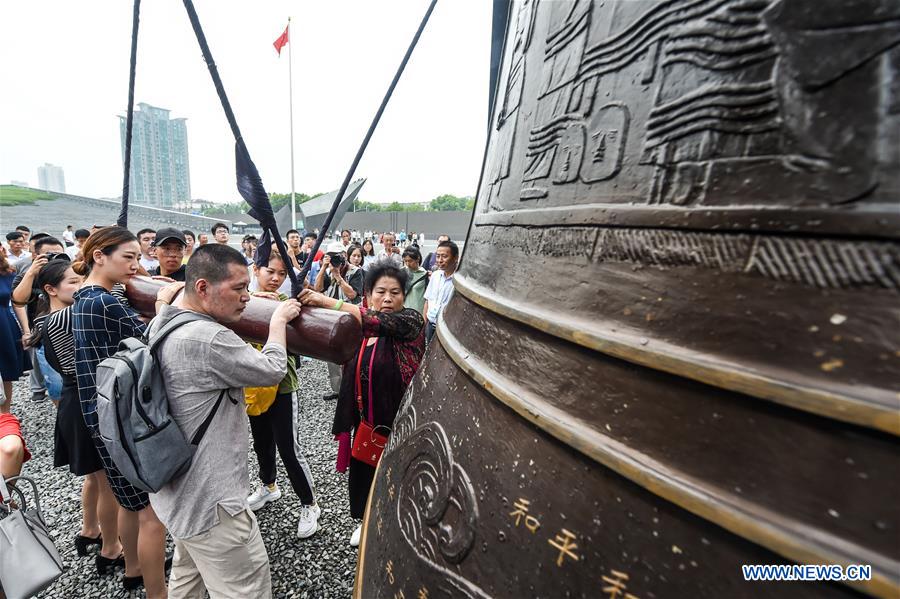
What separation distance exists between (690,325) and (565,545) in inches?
13.3

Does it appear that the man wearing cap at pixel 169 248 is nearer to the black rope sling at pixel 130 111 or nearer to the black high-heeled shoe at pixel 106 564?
the black rope sling at pixel 130 111

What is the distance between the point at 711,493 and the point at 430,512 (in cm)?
48

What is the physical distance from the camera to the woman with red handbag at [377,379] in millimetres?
2273

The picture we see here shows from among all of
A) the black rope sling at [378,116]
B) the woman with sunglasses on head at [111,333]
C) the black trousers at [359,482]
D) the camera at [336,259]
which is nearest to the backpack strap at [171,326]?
the black rope sling at [378,116]

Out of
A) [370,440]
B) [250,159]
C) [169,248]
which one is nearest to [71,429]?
[169,248]

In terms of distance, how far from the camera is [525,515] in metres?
0.62

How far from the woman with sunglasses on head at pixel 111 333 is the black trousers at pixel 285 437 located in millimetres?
717

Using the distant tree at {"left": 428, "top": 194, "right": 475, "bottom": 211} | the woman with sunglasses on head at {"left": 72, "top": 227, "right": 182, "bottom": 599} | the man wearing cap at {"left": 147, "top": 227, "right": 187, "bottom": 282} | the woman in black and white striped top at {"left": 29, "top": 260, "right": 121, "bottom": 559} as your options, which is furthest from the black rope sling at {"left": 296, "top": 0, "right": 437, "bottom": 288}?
the distant tree at {"left": 428, "top": 194, "right": 475, "bottom": 211}

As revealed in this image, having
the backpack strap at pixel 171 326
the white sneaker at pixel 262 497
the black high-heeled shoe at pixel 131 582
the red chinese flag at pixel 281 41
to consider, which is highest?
the red chinese flag at pixel 281 41

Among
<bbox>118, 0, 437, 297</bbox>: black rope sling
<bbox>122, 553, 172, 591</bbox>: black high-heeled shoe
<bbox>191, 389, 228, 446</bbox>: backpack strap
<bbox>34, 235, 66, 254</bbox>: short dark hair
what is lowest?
<bbox>122, 553, 172, 591</bbox>: black high-heeled shoe

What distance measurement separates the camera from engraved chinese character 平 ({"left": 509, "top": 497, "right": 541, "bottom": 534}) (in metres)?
0.61

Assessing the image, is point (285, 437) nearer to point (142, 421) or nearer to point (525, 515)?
point (142, 421)

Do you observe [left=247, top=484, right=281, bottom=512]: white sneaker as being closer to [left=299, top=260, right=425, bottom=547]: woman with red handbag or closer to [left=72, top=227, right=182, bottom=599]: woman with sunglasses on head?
[left=72, top=227, right=182, bottom=599]: woman with sunglasses on head

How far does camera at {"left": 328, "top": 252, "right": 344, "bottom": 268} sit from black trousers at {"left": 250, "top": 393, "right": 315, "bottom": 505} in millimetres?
2484
